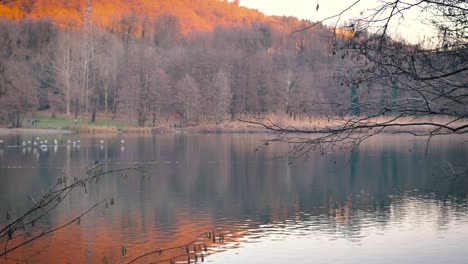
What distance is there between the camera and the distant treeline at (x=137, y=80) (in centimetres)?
5966

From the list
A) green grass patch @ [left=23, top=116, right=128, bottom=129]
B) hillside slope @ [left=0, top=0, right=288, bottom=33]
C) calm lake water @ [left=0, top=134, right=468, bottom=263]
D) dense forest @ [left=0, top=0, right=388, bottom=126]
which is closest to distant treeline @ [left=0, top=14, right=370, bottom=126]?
dense forest @ [left=0, top=0, right=388, bottom=126]

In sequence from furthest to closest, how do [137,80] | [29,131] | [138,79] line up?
[138,79], [137,80], [29,131]

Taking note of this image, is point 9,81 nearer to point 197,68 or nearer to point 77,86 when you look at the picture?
point 77,86

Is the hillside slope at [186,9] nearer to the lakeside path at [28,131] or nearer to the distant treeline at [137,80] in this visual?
the distant treeline at [137,80]

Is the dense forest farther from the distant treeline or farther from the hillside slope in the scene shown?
the hillside slope

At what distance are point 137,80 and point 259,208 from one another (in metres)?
44.3

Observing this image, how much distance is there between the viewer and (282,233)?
50.6 feet

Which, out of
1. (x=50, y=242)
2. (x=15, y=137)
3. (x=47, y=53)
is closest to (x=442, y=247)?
(x=50, y=242)

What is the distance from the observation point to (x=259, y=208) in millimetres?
19156

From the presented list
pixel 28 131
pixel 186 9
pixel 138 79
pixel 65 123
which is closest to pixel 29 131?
pixel 28 131

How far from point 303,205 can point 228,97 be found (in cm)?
4326

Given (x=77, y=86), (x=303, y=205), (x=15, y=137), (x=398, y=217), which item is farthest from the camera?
(x=77, y=86)

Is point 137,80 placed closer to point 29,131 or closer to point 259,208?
point 29,131

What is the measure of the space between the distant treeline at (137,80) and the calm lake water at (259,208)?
25.4m
